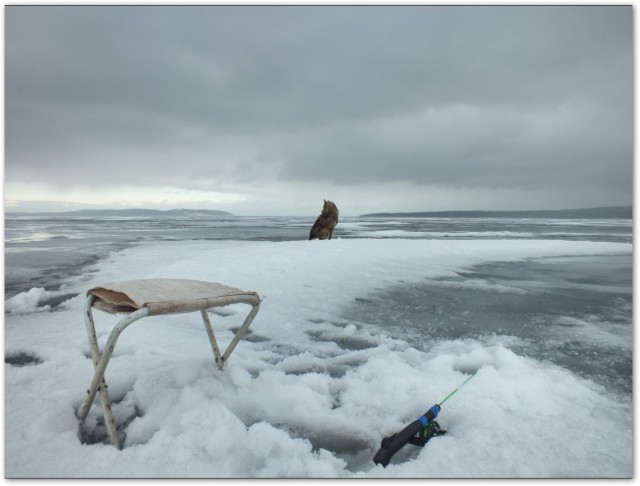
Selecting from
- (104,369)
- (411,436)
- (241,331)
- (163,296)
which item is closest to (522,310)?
(411,436)

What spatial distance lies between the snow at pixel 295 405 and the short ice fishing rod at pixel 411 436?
84 millimetres

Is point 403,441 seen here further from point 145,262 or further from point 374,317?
point 145,262

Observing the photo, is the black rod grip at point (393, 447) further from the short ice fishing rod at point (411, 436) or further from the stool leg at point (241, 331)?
the stool leg at point (241, 331)

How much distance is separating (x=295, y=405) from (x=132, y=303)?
1569mm

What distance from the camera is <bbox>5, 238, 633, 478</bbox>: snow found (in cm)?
233

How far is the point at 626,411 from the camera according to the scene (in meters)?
2.97

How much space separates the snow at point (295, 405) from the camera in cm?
233

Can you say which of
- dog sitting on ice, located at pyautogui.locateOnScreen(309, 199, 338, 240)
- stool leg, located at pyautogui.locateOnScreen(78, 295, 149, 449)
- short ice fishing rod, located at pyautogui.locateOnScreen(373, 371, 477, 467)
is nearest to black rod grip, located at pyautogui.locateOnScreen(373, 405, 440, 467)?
Answer: short ice fishing rod, located at pyautogui.locateOnScreen(373, 371, 477, 467)

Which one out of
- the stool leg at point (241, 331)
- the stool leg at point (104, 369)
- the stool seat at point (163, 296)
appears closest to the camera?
the stool leg at point (104, 369)

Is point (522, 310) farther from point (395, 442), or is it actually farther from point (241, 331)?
point (241, 331)

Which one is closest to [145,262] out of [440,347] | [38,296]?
[38,296]

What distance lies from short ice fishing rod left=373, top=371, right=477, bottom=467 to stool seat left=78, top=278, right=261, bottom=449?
145 centimetres

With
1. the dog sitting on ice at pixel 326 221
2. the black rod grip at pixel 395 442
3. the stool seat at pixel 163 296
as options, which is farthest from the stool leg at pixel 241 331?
the dog sitting on ice at pixel 326 221

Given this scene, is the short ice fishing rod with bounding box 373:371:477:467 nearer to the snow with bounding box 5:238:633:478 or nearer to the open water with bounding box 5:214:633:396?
the snow with bounding box 5:238:633:478
